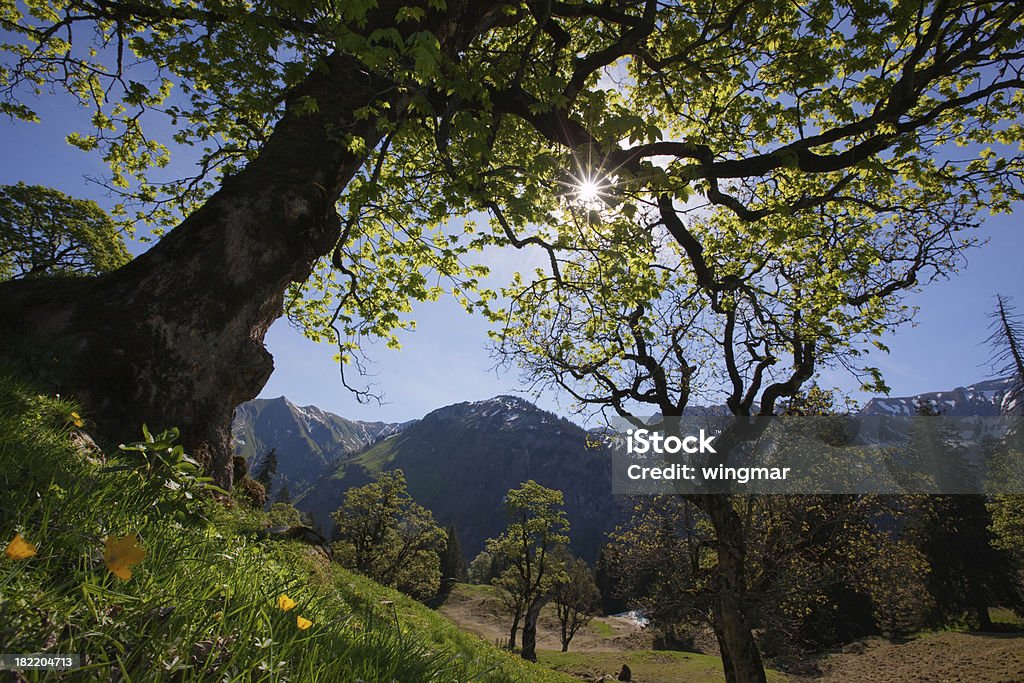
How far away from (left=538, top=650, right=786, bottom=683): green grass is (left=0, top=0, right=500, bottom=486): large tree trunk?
108ft

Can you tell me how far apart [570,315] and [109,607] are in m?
12.0

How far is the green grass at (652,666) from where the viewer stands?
30375mm

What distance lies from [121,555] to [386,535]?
50.3 m

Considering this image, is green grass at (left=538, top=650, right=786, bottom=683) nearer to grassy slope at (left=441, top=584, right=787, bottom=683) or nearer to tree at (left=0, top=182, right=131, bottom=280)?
grassy slope at (left=441, top=584, right=787, bottom=683)

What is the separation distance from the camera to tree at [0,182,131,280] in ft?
67.0

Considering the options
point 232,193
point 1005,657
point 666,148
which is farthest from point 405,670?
point 1005,657

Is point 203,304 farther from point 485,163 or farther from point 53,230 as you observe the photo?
point 53,230

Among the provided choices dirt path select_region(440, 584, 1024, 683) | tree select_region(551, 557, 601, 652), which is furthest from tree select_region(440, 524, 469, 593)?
dirt path select_region(440, 584, 1024, 683)

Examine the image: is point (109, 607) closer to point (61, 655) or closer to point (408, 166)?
point (61, 655)

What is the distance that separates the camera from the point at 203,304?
5.34 m

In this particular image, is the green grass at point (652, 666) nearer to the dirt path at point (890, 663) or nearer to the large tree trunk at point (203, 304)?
the dirt path at point (890, 663)

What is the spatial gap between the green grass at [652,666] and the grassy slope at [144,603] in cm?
3484

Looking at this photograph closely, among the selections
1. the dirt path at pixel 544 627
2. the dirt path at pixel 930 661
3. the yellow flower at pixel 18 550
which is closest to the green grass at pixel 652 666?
the dirt path at pixel 930 661

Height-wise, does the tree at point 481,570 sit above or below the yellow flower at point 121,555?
below
